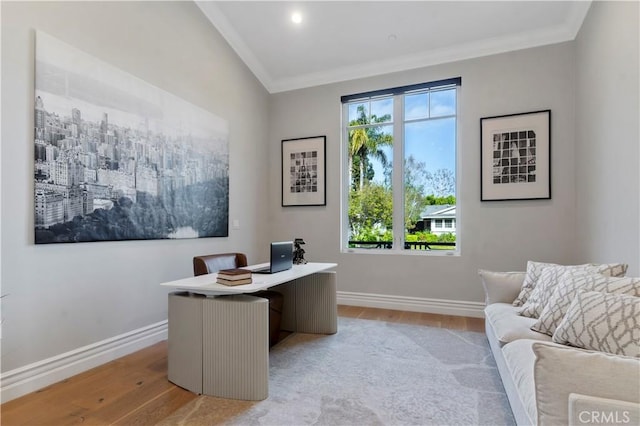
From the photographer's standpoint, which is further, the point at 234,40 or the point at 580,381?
the point at 234,40

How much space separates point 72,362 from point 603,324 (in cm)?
330

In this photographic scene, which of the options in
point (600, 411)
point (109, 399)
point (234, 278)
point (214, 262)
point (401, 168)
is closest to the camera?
point (600, 411)

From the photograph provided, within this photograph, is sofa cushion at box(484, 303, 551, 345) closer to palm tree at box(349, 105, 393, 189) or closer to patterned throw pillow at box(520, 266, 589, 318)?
patterned throw pillow at box(520, 266, 589, 318)

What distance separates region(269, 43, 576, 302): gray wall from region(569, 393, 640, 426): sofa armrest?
3158 millimetres

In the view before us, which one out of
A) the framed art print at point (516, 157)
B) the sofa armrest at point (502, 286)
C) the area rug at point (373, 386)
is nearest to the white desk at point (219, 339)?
the area rug at point (373, 386)

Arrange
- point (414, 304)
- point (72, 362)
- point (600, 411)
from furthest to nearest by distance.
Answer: point (414, 304) < point (72, 362) < point (600, 411)

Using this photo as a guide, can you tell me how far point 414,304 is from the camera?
4.30m

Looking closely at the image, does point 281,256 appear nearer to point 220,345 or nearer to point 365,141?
point 220,345

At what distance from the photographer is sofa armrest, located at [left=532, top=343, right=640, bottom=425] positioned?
3.28ft

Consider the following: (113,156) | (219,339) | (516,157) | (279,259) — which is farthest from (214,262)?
(516,157)

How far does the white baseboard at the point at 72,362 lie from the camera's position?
86.0 inches

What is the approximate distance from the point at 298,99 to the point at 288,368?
370cm

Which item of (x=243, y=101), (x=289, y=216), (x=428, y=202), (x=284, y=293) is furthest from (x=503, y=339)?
(x=243, y=101)

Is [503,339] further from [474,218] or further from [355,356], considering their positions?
[474,218]
